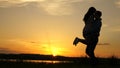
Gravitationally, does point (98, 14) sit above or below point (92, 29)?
above

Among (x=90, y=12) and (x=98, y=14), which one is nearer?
(x=98, y=14)

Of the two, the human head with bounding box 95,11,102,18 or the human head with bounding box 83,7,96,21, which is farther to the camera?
the human head with bounding box 83,7,96,21

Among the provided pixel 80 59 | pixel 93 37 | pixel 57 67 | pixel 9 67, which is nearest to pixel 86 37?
pixel 93 37

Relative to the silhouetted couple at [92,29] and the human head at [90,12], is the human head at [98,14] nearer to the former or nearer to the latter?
the silhouetted couple at [92,29]

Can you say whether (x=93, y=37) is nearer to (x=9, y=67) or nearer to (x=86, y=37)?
(x=86, y=37)

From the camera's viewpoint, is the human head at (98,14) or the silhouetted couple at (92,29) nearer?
the human head at (98,14)

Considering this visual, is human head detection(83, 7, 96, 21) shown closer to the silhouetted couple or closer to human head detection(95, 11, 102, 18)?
the silhouetted couple

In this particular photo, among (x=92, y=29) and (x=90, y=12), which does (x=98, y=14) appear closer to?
(x=90, y=12)

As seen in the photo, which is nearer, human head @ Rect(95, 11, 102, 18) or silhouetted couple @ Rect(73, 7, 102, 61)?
human head @ Rect(95, 11, 102, 18)

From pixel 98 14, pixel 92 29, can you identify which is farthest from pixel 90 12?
pixel 92 29

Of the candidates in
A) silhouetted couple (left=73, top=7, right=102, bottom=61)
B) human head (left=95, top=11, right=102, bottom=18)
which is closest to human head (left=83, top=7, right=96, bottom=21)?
silhouetted couple (left=73, top=7, right=102, bottom=61)

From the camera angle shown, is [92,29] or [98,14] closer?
[98,14]

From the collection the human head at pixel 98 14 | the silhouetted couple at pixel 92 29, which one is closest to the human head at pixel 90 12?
the silhouetted couple at pixel 92 29

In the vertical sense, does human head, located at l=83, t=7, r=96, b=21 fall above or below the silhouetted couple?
above
